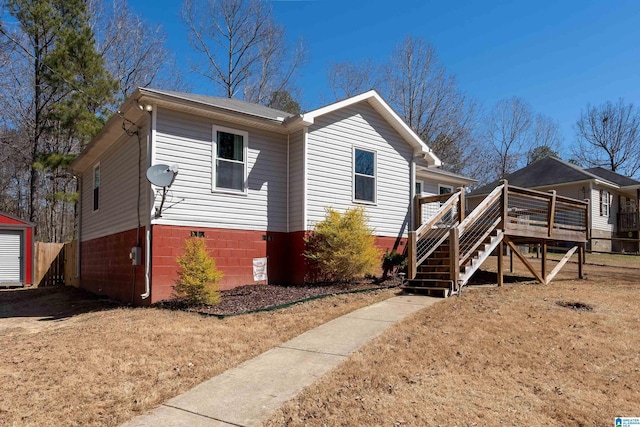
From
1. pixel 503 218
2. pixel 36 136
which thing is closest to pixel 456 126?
pixel 503 218

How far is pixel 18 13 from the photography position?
18891 mm

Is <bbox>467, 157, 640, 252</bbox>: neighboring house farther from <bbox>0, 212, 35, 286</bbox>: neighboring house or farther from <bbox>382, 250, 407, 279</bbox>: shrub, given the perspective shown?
<bbox>0, 212, 35, 286</bbox>: neighboring house

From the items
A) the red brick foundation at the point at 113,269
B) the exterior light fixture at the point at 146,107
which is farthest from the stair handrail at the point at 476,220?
the exterior light fixture at the point at 146,107

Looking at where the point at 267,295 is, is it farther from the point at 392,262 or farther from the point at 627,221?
the point at 627,221

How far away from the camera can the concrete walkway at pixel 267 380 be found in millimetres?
4043

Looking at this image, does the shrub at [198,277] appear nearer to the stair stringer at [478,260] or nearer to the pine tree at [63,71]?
the stair stringer at [478,260]

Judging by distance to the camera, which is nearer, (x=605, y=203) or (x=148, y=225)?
(x=148, y=225)

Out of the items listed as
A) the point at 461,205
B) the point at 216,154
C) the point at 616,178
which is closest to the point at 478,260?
the point at 461,205

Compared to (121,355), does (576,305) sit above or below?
above

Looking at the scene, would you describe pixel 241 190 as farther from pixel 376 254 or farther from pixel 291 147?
pixel 376 254

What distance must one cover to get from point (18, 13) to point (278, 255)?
16.5m

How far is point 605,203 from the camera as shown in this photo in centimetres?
2503

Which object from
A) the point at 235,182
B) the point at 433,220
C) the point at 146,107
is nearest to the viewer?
the point at 146,107

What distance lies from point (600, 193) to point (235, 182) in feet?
71.7
